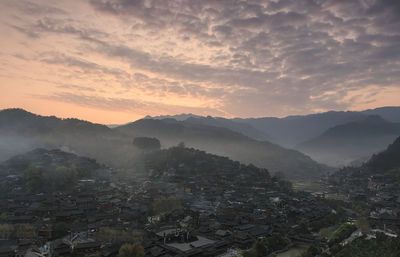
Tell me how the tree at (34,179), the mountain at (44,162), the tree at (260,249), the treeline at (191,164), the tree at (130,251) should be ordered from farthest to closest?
the treeline at (191,164) → the mountain at (44,162) → the tree at (34,179) → the tree at (260,249) → the tree at (130,251)

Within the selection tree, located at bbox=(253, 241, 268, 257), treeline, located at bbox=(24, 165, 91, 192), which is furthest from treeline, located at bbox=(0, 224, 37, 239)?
tree, located at bbox=(253, 241, 268, 257)

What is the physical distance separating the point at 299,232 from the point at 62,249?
35.2 m

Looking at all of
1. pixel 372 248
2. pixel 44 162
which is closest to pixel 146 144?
pixel 44 162

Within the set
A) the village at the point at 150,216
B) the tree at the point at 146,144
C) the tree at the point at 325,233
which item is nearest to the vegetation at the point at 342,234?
the tree at the point at 325,233

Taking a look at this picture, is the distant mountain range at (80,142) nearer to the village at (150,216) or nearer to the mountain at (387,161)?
the mountain at (387,161)

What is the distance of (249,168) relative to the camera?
102 m

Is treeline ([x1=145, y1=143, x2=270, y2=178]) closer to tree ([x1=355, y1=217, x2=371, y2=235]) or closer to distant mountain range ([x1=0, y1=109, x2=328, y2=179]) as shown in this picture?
distant mountain range ([x1=0, y1=109, x2=328, y2=179])

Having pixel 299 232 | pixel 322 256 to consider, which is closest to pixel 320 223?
pixel 299 232

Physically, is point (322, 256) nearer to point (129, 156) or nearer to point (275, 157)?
point (129, 156)

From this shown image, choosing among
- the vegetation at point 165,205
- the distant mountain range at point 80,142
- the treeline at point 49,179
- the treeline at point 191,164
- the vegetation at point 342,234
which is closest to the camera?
the vegetation at point 342,234

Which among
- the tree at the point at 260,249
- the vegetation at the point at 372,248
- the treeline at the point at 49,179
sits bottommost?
the tree at the point at 260,249

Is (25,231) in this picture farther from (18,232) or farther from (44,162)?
(44,162)

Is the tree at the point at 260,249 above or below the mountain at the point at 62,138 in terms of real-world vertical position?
below

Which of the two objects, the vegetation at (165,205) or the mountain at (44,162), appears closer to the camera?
the vegetation at (165,205)
